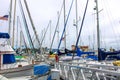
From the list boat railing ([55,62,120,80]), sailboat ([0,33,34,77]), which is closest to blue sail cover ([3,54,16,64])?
sailboat ([0,33,34,77])

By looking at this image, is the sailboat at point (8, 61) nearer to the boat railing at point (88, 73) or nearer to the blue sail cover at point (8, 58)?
the blue sail cover at point (8, 58)

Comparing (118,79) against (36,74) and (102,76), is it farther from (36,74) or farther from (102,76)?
(36,74)

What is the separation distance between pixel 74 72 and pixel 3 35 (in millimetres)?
7024

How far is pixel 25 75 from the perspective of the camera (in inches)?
504

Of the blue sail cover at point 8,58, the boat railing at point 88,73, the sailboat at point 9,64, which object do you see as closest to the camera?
the boat railing at point 88,73

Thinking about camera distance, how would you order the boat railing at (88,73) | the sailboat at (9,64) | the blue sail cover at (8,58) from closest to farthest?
1. the boat railing at (88,73)
2. the sailboat at (9,64)
3. the blue sail cover at (8,58)

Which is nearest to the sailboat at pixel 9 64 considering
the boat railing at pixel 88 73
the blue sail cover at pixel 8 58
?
the blue sail cover at pixel 8 58

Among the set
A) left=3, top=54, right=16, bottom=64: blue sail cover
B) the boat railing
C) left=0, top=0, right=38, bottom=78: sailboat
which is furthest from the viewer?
left=3, top=54, right=16, bottom=64: blue sail cover

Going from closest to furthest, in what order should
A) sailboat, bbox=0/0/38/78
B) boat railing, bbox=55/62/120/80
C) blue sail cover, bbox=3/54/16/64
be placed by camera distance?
boat railing, bbox=55/62/120/80 → sailboat, bbox=0/0/38/78 → blue sail cover, bbox=3/54/16/64

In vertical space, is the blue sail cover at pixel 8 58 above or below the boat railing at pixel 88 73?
above

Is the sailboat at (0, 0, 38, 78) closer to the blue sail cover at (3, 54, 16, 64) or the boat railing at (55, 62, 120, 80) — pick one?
the blue sail cover at (3, 54, 16, 64)

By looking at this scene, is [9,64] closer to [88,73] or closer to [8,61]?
[8,61]

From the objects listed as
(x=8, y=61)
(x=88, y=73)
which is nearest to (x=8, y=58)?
(x=8, y=61)

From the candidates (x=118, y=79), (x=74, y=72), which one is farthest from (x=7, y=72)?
(x=118, y=79)
